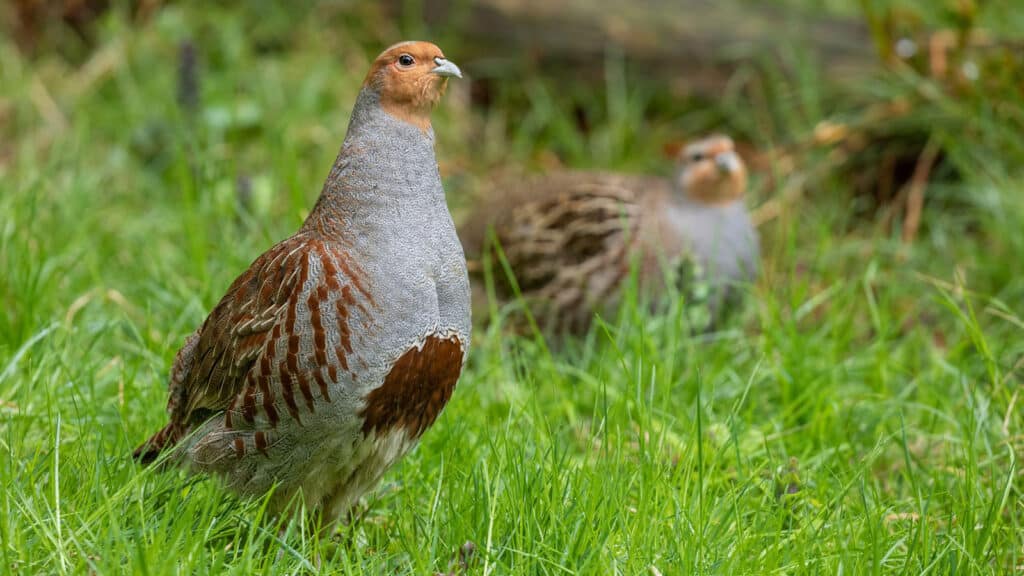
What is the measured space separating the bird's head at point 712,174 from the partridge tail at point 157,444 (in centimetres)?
277

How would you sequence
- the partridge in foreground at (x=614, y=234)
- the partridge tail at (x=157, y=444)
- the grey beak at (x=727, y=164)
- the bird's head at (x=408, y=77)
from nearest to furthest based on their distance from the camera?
the bird's head at (x=408, y=77), the partridge tail at (x=157, y=444), the partridge in foreground at (x=614, y=234), the grey beak at (x=727, y=164)

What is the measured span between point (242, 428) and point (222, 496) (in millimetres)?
216

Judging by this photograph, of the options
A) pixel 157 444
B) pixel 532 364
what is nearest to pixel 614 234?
pixel 532 364

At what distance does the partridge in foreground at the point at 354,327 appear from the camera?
109 inches

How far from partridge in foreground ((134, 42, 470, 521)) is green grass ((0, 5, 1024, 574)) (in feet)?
0.59

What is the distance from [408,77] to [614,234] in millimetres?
2253

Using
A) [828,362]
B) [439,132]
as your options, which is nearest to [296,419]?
[828,362]

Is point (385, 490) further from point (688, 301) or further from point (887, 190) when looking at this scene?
point (887, 190)

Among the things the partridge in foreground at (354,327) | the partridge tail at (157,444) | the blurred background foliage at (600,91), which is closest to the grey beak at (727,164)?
the blurred background foliage at (600,91)

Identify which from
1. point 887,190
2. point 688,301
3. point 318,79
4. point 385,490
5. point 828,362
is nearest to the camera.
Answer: point 385,490

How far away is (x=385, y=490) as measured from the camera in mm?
3439

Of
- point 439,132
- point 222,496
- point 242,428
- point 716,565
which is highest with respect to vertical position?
point 439,132

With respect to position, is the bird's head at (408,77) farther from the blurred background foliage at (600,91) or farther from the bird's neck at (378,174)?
the blurred background foliage at (600,91)

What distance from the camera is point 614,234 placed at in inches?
197
